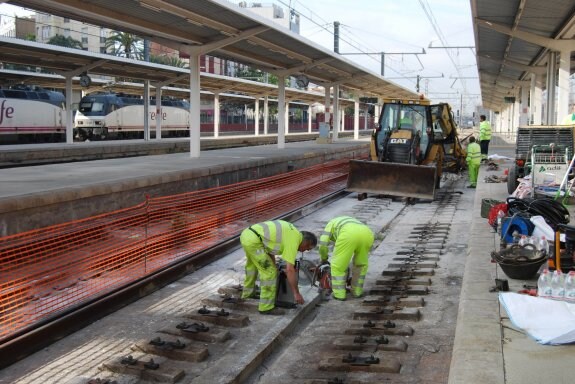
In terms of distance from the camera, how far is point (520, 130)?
15.2 meters

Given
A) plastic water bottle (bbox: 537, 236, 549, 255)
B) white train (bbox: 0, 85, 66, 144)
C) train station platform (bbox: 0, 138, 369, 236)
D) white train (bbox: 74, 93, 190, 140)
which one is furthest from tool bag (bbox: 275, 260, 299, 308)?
white train (bbox: 74, 93, 190, 140)

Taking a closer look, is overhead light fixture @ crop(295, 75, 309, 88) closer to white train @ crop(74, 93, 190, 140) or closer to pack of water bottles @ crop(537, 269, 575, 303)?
white train @ crop(74, 93, 190, 140)

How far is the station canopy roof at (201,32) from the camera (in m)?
14.9

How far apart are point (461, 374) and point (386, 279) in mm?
4507

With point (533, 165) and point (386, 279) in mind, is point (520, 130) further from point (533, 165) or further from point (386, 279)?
point (386, 279)

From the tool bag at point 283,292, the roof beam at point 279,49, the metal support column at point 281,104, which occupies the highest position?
the roof beam at point 279,49

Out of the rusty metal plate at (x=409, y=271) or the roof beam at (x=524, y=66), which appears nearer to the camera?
the rusty metal plate at (x=409, y=271)

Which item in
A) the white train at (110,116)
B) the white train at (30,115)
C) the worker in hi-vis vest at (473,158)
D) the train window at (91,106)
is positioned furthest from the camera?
the train window at (91,106)

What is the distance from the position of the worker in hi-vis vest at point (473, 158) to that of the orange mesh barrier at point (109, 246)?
5872mm

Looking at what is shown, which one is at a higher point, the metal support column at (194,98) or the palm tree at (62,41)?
the palm tree at (62,41)

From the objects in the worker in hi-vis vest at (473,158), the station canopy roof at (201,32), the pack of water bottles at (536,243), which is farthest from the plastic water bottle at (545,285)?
the worker in hi-vis vest at (473,158)

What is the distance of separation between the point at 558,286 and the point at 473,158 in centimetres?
1343

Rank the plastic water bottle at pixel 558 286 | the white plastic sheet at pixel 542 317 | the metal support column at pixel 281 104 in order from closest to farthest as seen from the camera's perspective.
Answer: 1. the white plastic sheet at pixel 542 317
2. the plastic water bottle at pixel 558 286
3. the metal support column at pixel 281 104

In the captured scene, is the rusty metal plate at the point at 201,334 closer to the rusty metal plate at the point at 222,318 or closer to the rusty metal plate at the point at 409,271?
the rusty metal plate at the point at 222,318
